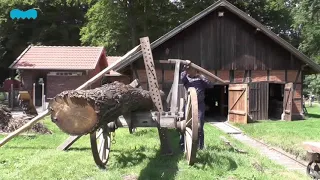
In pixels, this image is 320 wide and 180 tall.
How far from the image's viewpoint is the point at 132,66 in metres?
18.4

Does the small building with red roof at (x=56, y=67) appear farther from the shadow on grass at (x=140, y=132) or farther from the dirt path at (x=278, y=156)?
the dirt path at (x=278, y=156)

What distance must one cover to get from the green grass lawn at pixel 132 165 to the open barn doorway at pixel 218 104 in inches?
472

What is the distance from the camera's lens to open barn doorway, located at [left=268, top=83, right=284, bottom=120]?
2108 centimetres

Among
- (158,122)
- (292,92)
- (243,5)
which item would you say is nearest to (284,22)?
(243,5)

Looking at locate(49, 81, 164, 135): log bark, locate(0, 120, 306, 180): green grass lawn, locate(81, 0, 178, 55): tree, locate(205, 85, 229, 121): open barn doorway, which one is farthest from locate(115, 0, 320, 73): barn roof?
locate(81, 0, 178, 55): tree

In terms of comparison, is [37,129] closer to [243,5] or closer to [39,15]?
[243,5]

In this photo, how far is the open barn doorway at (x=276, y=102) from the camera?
69.1ft

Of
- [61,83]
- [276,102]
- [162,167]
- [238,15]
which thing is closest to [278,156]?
[162,167]

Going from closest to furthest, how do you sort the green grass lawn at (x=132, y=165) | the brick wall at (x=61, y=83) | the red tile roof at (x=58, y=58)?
the green grass lawn at (x=132, y=165) < the brick wall at (x=61, y=83) < the red tile roof at (x=58, y=58)

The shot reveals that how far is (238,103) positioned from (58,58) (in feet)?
44.5

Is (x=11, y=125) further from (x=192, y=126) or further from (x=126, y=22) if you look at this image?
(x=126, y=22)

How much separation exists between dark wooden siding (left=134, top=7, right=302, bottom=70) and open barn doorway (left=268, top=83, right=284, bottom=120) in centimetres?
269

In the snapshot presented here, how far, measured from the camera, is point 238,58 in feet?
63.2

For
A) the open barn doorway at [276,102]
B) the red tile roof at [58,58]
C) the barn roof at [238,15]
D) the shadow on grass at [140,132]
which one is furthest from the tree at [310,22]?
the shadow on grass at [140,132]
